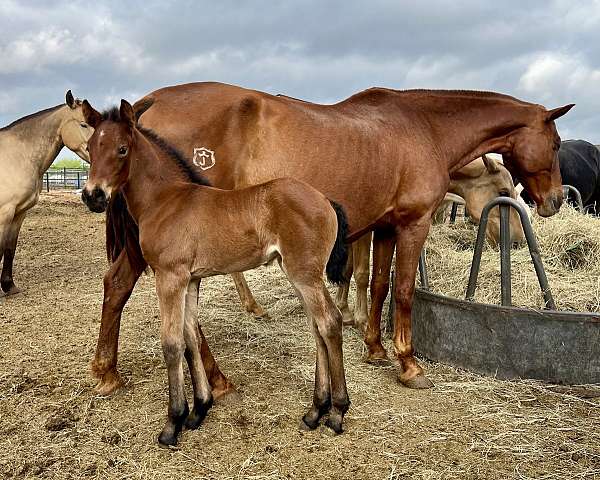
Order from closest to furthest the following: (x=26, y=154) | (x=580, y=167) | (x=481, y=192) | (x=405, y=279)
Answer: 1. (x=405, y=279)
2. (x=481, y=192)
3. (x=26, y=154)
4. (x=580, y=167)

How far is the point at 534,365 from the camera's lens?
12.1ft

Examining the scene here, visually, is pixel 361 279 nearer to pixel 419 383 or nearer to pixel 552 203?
pixel 419 383

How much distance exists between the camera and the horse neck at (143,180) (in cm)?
307

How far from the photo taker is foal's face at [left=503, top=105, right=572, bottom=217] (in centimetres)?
426

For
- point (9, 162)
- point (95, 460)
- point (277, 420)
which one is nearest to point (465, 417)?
point (277, 420)

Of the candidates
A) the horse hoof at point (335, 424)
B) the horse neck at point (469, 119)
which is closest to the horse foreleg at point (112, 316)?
the horse hoof at point (335, 424)

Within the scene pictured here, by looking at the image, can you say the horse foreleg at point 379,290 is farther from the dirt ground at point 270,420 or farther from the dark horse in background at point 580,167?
the dark horse in background at point 580,167

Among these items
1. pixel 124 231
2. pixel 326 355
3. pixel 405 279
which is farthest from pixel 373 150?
pixel 124 231

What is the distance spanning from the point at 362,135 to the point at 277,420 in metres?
1.95

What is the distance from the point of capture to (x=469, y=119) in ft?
14.1

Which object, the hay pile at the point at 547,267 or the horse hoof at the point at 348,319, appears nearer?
the hay pile at the point at 547,267

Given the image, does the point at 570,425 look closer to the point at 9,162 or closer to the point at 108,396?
the point at 108,396

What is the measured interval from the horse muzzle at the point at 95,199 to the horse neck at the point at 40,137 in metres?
4.13

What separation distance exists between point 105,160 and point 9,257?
430 centimetres
